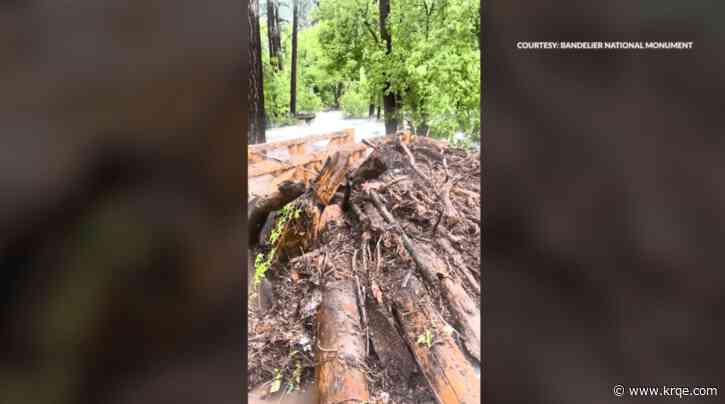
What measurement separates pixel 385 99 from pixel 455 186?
1.58 feet

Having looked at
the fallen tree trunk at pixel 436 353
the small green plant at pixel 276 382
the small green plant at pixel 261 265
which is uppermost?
the small green plant at pixel 261 265

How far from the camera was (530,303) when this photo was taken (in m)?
1.66

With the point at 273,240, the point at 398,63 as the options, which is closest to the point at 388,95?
the point at 398,63

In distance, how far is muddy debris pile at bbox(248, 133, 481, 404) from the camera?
1640mm

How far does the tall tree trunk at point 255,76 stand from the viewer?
1.70 metres

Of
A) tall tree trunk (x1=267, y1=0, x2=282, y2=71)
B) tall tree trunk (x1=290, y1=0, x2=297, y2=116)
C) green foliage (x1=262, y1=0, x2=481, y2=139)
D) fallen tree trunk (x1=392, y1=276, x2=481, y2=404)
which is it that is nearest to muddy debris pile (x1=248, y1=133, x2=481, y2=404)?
fallen tree trunk (x1=392, y1=276, x2=481, y2=404)

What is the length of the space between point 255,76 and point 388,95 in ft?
1.87

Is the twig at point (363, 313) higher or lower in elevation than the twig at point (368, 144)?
lower

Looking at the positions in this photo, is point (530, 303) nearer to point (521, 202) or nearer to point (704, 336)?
point (521, 202)

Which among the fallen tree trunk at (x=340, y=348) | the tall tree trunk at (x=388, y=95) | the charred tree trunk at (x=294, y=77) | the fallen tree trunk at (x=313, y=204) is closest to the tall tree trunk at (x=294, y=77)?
the charred tree trunk at (x=294, y=77)

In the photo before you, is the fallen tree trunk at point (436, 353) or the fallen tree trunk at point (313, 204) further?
the fallen tree trunk at point (313, 204)

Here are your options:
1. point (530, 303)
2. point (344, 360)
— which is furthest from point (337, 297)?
point (530, 303)

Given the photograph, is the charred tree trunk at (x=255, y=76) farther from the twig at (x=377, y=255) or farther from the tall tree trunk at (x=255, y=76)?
the twig at (x=377, y=255)

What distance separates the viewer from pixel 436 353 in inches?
63.9
